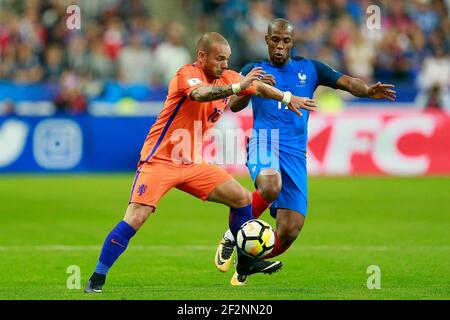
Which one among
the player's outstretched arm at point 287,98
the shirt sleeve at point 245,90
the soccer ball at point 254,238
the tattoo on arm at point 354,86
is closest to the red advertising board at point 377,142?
the tattoo on arm at point 354,86

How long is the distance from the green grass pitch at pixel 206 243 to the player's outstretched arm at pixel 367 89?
1.72 metres

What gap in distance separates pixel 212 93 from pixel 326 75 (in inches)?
78.1

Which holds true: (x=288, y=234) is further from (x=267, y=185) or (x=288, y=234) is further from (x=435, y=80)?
(x=435, y=80)

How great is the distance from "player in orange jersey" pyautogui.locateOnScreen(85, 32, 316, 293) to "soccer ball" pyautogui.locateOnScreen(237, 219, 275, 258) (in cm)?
23

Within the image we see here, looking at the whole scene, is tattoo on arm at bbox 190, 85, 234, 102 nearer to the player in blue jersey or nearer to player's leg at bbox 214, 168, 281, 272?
the player in blue jersey

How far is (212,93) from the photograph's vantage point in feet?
28.3

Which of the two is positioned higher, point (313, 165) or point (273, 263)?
point (313, 165)

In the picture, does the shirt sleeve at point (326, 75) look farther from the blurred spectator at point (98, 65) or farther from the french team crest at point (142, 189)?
the blurred spectator at point (98, 65)

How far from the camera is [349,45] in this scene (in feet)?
83.2

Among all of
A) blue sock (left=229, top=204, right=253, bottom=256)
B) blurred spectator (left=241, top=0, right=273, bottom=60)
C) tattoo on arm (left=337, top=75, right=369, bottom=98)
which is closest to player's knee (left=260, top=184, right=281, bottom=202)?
blue sock (left=229, top=204, right=253, bottom=256)

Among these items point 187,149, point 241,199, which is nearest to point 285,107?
point 241,199
